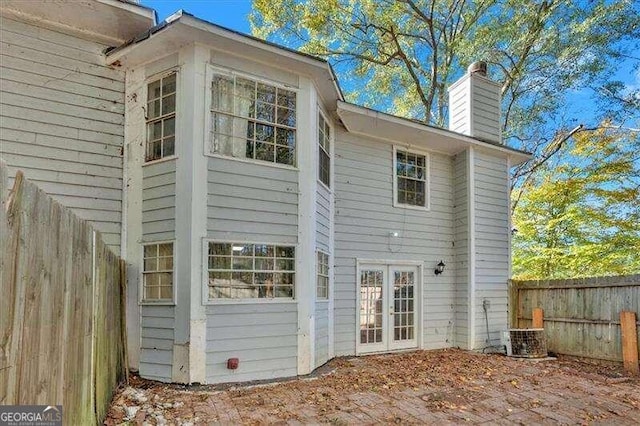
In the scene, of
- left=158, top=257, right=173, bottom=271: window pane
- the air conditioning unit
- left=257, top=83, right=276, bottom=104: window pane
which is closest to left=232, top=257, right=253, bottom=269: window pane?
left=158, top=257, right=173, bottom=271: window pane

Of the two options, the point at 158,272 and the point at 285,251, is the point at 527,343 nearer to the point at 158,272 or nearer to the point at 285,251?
the point at 285,251

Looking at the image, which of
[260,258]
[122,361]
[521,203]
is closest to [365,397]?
[260,258]

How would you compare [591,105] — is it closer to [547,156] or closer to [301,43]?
[547,156]

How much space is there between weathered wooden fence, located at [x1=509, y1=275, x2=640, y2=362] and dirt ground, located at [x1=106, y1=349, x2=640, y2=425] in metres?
1.00

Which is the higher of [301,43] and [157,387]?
[301,43]

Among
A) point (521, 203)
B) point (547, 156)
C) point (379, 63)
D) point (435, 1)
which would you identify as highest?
point (435, 1)

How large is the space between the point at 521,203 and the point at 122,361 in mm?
13109

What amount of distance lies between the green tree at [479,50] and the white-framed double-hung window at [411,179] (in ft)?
25.5

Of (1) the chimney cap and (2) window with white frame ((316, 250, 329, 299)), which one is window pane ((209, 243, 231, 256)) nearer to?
(2) window with white frame ((316, 250, 329, 299))

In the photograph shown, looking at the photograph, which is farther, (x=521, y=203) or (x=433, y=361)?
(x=521, y=203)

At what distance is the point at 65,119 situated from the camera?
5973mm

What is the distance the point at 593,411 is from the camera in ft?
16.6

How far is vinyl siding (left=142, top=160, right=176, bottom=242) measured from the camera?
6.05 metres

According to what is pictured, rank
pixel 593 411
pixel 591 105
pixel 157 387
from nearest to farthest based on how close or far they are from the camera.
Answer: pixel 593 411, pixel 157 387, pixel 591 105
